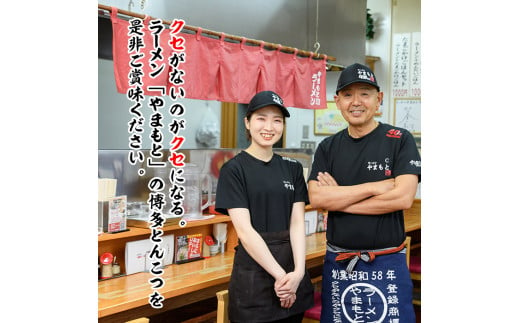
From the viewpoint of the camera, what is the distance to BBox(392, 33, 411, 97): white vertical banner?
6410mm

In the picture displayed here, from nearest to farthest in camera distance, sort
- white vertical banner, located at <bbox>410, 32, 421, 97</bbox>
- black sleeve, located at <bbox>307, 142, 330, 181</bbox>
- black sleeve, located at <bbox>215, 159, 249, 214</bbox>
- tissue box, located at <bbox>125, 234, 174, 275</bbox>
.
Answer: black sleeve, located at <bbox>215, 159, 249, 214</bbox> → black sleeve, located at <bbox>307, 142, 330, 181</bbox> → tissue box, located at <bbox>125, 234, 174, 275</bbox> → white vertical banner, located at <bbox>410, 32, 421, 97</bbox>

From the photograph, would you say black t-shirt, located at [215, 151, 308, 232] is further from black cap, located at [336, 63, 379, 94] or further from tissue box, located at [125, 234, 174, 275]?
tissue box, located at [125, 234, 174, 275]

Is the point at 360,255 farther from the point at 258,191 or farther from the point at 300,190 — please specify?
the point at 258,191

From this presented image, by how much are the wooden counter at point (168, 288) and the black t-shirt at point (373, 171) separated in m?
0.77

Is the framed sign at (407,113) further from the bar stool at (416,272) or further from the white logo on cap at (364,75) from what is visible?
the white logo on cap at (364,75)

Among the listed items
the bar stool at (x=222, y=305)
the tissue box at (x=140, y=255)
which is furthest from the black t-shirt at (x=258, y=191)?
the tissue box at (x=140, y=255)

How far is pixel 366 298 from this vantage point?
7.66ft

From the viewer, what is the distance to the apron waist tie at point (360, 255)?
230 cm

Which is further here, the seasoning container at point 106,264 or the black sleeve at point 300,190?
the seasoning container at point 106,264

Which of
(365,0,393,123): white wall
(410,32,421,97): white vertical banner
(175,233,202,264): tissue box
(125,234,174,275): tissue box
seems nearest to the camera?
(125,234,174,275): tissue box

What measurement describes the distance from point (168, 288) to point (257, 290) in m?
0.59

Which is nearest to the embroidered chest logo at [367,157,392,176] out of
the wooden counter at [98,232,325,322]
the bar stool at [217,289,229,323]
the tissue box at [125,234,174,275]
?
the bar stool at [217,289,229,323]

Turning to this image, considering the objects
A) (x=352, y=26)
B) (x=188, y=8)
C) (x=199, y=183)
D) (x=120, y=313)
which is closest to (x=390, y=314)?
(x=120, y=313)

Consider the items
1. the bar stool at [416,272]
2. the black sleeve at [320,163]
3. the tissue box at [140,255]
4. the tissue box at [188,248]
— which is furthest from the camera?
the bar stool at [416,272]
